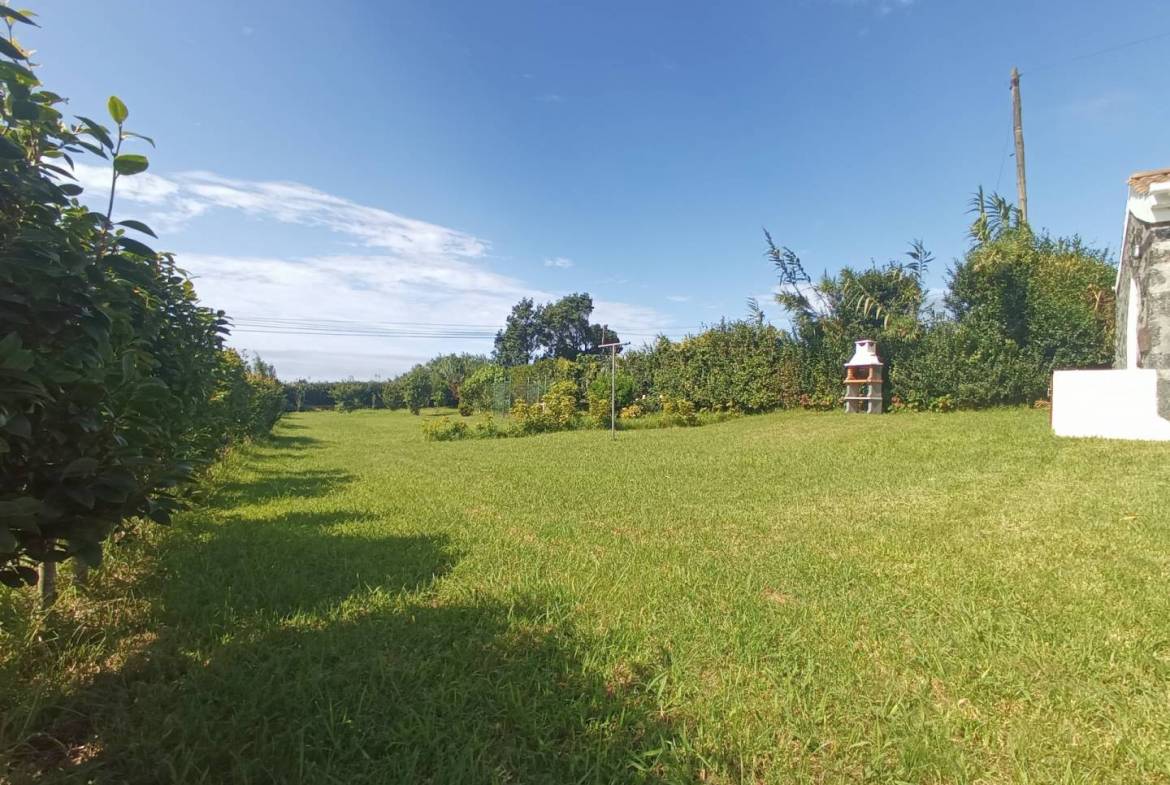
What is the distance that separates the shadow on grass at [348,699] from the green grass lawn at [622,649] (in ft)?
0.03

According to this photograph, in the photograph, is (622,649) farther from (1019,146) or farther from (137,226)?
(1019,146)

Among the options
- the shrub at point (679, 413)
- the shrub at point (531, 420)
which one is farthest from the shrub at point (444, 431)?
the shrub at point (679, 413)

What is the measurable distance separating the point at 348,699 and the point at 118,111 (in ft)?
6.04

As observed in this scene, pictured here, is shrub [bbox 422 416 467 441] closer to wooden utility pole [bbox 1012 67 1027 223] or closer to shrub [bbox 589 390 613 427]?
shrub [bbox 589 390 613 427]

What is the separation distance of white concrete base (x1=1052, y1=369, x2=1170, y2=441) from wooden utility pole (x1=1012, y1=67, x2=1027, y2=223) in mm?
9219

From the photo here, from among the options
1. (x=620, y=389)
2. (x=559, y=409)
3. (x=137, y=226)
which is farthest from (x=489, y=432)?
(x=137, y=226)

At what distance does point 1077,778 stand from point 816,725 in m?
0.65

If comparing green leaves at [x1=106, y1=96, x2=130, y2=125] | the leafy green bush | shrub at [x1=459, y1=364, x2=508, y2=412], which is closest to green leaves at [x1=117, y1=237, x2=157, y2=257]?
the leafy green bush

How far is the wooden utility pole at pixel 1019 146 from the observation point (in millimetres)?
13852

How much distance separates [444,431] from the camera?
1377cm

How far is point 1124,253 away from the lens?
783 centimetres

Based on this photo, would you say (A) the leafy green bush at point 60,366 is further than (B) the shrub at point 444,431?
No

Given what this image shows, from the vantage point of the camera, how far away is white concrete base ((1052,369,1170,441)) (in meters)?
5.78

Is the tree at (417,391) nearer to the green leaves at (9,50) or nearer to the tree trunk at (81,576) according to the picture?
the tree trunk at (81,576)
